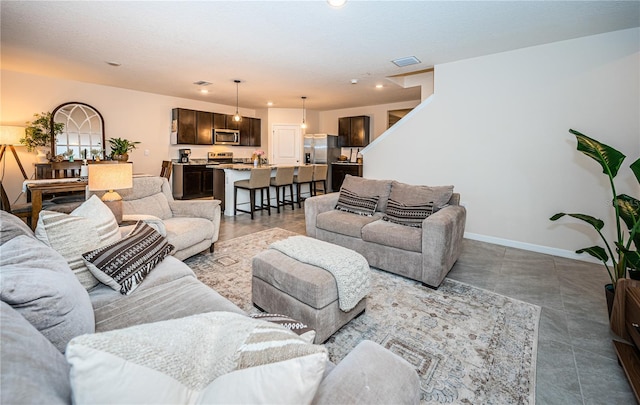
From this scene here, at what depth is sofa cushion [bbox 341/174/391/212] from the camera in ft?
12.4

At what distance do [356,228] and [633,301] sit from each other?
213cm

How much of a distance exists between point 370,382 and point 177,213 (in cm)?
322

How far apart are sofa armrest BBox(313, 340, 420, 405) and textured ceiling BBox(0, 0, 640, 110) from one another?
2880 mm

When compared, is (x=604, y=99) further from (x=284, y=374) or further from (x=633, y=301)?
(x=284, y=374)

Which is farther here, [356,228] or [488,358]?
[356,228]

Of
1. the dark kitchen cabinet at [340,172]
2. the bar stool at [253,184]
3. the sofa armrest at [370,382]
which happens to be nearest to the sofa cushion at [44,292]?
the sofa armrest at [370,382]

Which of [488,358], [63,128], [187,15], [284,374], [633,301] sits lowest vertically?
[488,358]

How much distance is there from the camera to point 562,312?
2369mm

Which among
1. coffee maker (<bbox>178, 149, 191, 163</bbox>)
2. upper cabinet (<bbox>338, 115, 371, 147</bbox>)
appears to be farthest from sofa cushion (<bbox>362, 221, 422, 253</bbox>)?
coffee maker (<bbox>178, 149, 191, 163</bbox>)

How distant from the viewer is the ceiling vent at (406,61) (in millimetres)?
4188

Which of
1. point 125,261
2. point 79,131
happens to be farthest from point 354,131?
point 125,261

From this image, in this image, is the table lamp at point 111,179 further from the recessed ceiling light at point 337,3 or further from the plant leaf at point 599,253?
the plant leaf at point 599,253

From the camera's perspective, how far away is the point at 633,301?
1.82 m

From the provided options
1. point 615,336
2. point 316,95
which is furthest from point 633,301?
point 316,95
